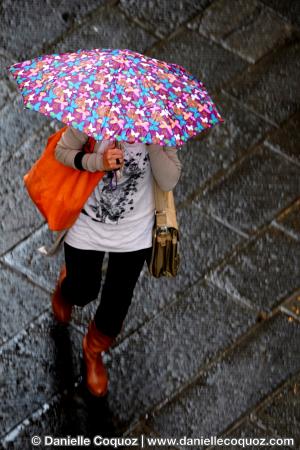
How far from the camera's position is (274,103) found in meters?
5.54

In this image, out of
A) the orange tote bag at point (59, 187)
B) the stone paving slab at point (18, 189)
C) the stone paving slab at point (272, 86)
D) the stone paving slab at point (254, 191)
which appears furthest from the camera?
the stone paving slab at point (272, 86)

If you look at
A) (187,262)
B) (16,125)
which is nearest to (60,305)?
(187,262)

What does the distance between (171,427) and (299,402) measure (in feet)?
2.05

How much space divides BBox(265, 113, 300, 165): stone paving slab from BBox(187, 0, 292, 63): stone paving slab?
0.52m

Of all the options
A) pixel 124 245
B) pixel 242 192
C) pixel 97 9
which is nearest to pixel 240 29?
pixel 97 9

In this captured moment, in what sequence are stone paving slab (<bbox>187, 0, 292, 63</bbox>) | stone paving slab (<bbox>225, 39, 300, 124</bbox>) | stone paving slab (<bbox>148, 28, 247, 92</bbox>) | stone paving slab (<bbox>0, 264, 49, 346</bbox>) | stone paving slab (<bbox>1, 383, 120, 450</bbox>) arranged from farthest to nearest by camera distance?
1. stone paving slab (<bbox>187, 0, 292, 63</bbox>)
2. stone paving slab (<bbox>148, 28, 247, 92</bbox>)
3. stone paving slab (<bbox>225, 39, 300, 124</bbox>)
4. stone paving slab (<bbox>0, 264, 49, 346</bbox>)
5. stone paving slab (<bbox>1, 383, 120, 450</bbox>)

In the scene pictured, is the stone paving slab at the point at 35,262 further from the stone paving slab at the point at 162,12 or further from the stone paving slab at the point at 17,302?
the stone paving slab at the point at 162,12

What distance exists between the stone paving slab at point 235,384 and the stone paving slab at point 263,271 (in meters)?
0.14

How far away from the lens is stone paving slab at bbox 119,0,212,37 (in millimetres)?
5836

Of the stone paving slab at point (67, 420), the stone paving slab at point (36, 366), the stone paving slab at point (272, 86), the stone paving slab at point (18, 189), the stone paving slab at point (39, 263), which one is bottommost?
the stone paving slab at point (67, 420)

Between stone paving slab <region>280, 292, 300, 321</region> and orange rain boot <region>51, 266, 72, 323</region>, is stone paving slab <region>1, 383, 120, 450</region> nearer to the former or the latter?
orange rain boot <region>51, 266, 72, 323</region>

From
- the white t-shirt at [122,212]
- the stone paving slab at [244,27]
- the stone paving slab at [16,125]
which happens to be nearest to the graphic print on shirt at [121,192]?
the white t-shirt at [122,212]

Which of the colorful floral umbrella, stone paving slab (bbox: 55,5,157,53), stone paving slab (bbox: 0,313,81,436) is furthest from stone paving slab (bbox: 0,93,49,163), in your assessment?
the colorful floral umbrella

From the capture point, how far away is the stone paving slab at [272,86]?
18.1ft
